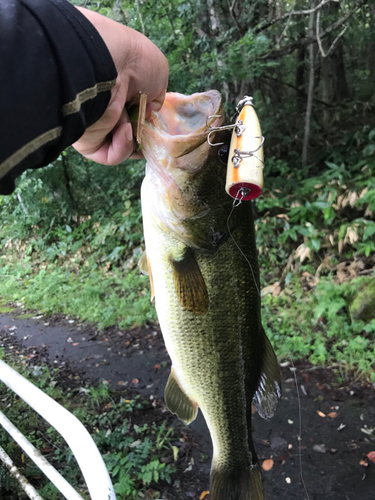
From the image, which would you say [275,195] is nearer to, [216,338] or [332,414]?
[332,414]

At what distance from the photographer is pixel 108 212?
25.4ft

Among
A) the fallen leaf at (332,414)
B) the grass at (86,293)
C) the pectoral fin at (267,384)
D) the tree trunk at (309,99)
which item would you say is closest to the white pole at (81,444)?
the pectoral fin at (267,384)

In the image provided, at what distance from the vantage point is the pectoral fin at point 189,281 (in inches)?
57.1

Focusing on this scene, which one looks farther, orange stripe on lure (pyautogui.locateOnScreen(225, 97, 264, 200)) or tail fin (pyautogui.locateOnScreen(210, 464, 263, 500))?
tail fin (pyautogui.locateOnScreen(210, 464, 263, 500))

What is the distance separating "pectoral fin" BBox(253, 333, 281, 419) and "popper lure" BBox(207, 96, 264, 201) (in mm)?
813

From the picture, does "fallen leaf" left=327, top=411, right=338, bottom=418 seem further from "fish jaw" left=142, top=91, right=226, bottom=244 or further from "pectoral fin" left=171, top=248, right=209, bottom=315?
"fish jaw" left=142, top=91, right=226, bottom=244

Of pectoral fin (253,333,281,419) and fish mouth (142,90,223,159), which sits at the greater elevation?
fish mouth (142,90,223,159)

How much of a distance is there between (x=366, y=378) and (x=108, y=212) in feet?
19.3

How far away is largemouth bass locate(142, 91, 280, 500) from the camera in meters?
1.37

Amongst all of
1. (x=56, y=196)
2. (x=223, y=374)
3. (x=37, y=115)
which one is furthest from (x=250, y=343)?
(x=56, y=196)

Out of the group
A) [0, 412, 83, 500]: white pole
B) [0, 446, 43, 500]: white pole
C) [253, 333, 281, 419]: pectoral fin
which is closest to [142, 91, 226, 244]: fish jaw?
[253, 333, 281, 419]: pectoral fin

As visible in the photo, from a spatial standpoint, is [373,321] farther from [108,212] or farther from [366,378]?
[108,212]

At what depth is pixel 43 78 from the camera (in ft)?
2.72

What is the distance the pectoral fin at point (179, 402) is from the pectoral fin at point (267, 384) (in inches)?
11.7
